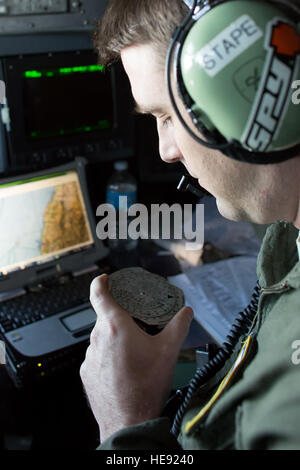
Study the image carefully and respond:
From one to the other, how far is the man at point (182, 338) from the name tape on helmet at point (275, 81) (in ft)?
0.24

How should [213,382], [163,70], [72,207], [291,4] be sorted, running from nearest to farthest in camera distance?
[291,4], [163,70], [213,382], [72,207]

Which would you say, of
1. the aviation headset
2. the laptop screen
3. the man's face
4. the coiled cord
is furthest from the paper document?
the aviation headset

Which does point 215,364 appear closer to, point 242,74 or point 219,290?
point 219,290

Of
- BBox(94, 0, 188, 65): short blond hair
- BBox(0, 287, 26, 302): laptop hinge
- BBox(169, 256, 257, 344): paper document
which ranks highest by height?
BBox(94, 0, 188, 65): short blond hair

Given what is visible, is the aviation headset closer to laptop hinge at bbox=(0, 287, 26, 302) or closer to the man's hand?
the man's hand

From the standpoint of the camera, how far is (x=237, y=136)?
0.54 m

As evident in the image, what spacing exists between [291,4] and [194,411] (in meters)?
0.54

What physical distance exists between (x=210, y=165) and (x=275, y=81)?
0.16 meters

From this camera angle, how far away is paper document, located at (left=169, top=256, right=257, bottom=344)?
1.10 meters

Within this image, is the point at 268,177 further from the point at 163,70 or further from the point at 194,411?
the point at 194,411

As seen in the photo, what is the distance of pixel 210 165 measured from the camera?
64 cm

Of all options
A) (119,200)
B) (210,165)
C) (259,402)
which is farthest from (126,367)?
(119,200)

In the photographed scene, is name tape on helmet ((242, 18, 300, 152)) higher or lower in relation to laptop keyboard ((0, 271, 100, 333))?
higher
